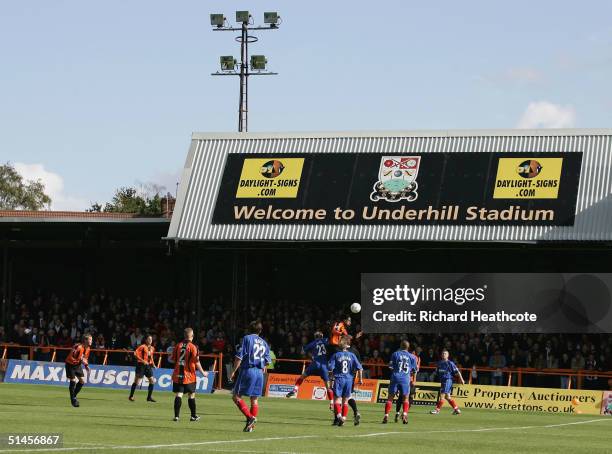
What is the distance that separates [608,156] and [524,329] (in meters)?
6.74

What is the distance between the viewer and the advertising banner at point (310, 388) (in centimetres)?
4059

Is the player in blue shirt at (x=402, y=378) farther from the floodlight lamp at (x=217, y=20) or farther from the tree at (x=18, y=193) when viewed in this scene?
the tree at (x=18, y=193)

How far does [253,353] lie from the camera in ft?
73.5

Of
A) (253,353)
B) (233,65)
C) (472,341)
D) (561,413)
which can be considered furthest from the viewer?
(233,65)

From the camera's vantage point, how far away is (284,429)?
2419 cm

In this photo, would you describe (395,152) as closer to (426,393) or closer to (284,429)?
(426,393)

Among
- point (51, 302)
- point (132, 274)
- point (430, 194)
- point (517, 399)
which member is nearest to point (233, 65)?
point (132, 274)

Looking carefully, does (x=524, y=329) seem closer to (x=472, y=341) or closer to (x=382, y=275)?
(x=472, y=341)

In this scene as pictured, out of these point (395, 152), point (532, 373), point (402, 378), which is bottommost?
point (402, 378)

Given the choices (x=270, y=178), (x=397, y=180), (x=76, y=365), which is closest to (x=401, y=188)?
(x=397, y=180)

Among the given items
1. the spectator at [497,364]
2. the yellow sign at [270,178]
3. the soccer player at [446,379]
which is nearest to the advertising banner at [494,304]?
the spectator at [497,364]

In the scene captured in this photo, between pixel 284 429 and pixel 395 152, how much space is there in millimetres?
22591

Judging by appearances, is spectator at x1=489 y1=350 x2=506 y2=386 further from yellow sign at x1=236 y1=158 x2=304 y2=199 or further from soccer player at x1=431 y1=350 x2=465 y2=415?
yellow sign at x1=236 y1=158 x2=304 y2=199

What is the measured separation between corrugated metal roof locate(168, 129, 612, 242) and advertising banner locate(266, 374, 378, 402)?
5.25 m
